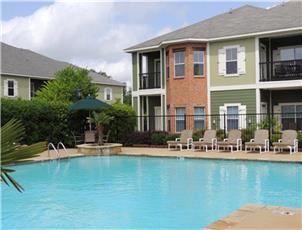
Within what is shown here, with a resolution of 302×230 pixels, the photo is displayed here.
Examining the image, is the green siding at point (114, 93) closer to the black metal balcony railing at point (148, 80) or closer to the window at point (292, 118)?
the black metal balcony railing at point (148, 80)

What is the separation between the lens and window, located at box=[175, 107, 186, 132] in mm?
23922

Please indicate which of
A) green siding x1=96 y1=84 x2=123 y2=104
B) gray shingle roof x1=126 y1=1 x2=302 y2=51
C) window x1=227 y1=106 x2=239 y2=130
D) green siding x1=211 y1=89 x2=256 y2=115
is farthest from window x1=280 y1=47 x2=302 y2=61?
green siding x1=96 y1=84 x2=123 y2=104

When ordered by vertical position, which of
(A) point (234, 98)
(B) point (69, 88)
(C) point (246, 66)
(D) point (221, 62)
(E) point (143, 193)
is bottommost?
(E) point (143, 193)

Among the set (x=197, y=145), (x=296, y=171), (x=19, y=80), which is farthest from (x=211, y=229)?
(x=19, y=80)

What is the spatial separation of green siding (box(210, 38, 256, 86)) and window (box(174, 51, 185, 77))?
1648 mm

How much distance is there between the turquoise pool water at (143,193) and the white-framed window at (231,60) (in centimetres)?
831

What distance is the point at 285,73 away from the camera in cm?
2273

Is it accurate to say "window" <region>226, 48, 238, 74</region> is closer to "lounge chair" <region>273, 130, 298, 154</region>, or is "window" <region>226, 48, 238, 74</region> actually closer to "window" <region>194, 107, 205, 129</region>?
"window" <region>194, 107, 205, 129</region>

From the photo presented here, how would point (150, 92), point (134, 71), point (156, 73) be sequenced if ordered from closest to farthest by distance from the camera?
point (150, 92)
point (156, 73)
point (134, 71)

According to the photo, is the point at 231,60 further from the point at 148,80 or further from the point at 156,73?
the point at 148,80

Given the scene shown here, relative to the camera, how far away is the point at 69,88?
2850cm

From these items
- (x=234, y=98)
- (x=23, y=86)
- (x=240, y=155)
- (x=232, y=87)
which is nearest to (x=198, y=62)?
(x=232, y=87)

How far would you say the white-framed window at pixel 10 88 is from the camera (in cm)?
3266

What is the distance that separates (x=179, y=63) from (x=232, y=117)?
14.6ft
